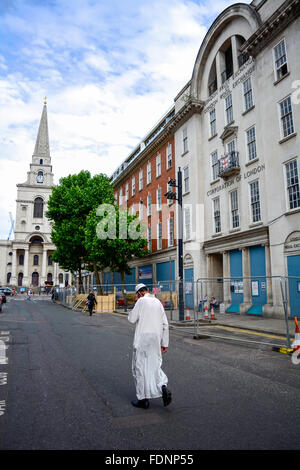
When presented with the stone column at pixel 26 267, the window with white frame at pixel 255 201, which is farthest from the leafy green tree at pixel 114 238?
the stone column at pixel 26 267

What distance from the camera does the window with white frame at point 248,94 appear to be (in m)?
20.6

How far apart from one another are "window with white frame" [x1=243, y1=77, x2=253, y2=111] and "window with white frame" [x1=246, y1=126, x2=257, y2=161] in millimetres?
1499

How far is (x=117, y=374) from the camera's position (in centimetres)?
682

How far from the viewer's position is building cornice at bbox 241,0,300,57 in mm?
16819

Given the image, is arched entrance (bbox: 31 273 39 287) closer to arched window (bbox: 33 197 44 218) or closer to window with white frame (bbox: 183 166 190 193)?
arched window (bbox: 33 197 44 218)

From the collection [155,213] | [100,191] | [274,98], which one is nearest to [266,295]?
[274,98]

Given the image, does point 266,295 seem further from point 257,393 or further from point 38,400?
point 38,400

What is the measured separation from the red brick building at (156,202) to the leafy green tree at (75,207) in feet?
11.3

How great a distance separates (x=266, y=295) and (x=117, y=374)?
7.89 m

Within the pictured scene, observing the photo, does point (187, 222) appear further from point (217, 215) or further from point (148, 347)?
point (148, 347)

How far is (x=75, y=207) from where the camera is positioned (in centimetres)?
3559

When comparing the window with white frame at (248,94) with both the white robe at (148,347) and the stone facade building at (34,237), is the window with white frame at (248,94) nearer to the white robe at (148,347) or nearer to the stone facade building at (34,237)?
the white robe at (148,347)

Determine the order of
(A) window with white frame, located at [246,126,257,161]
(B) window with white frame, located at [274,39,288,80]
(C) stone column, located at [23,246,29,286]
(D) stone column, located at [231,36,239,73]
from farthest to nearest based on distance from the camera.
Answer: (C) stone column, located at [23,246,29,286]
(D) stone column, located at [231,36,239,73]
(A) window with white frame, located at [246,126,257,161]
(B) window with white frame, located at [274,39,288,80]

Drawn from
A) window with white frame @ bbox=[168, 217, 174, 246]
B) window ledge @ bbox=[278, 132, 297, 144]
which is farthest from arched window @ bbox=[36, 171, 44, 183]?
window ledge @ bbox=[278, 132, 297, 144]
